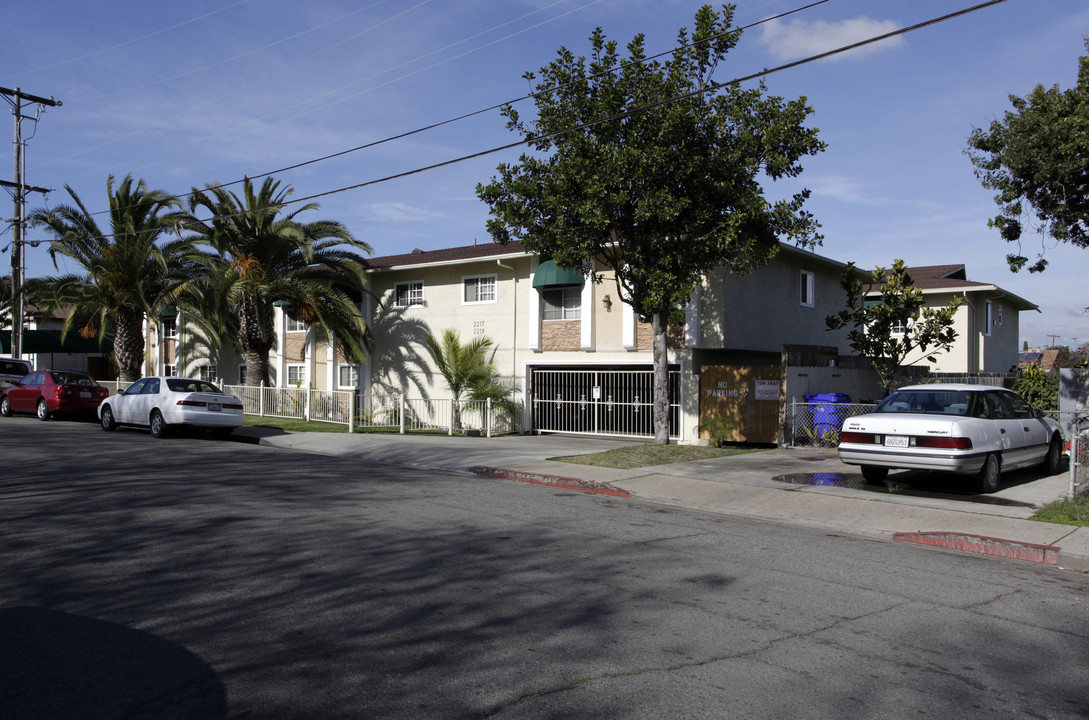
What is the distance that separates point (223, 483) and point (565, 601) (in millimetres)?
6956

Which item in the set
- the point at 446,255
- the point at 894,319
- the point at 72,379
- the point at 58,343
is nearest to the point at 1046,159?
the point at 894,319

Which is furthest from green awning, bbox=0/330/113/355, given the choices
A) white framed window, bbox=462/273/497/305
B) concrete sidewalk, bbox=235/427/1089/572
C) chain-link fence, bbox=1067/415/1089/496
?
chain-link fence, bbox=1067/415/1089/496

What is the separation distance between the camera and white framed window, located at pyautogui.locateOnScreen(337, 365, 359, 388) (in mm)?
28656

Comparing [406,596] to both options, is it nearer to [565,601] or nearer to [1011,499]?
[565,601]

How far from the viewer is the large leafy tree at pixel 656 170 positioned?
50.4 feet

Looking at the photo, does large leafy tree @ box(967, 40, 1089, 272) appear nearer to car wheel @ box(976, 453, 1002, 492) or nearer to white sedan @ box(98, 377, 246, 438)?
car wheel @ box(976, 453, 1002, 492)

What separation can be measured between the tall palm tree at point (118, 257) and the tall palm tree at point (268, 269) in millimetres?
2326

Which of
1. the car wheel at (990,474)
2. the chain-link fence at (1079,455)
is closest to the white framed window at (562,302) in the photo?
the car wheel at (990,474)

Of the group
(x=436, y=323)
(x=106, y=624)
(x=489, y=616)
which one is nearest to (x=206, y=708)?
(x=106, y=624)

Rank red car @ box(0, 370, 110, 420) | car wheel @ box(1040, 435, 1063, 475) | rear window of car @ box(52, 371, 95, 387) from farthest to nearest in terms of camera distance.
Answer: rear window of car @ box(52, 371, 95, 387)
red car @ box(0, 370, 110, 420)
car wheel @ box(1040, 435, 1063, 475)

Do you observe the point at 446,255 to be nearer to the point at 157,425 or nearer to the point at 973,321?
the point at 157,425

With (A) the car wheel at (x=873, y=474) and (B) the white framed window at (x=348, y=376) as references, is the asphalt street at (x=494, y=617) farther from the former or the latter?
(B) the white framed window at (x=348, y=376)

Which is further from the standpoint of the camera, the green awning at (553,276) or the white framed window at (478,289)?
the white framed window at (478,289)

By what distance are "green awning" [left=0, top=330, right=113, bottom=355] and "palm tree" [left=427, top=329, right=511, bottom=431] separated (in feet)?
58.2
